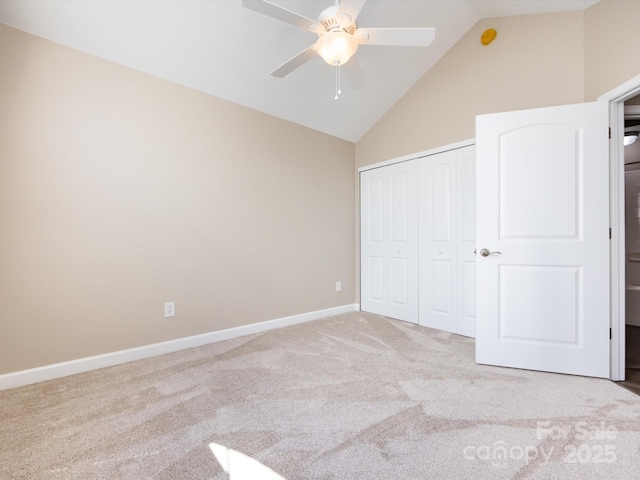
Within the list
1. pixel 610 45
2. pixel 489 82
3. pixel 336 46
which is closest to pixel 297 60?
pixel 336 46

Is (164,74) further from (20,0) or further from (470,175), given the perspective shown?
(470,175)

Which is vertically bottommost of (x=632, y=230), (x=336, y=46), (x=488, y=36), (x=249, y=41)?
(x=632, y=230)

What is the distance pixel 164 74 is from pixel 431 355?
332 centimetres

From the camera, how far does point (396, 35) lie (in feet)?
6.22

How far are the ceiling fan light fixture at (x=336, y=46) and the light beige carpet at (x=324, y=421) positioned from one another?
7.00ft

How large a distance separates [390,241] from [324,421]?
2.62 m

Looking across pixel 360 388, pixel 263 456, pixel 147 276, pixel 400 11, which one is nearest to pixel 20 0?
pixel 147 276

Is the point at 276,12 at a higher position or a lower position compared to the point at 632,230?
higher

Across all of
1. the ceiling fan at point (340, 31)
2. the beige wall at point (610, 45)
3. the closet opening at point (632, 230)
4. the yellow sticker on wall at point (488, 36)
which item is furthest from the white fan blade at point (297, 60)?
the closet opening at point (632, 230)

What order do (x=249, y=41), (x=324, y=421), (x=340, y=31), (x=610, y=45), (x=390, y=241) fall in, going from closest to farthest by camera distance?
(x=324, y=421) < (x=340, y=31) < (x=610, y=45) < (x=249, y=41) < (x=390, y=241)

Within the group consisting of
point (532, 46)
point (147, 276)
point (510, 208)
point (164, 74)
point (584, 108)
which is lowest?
point (147, 276)

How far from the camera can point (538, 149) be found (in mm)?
2275

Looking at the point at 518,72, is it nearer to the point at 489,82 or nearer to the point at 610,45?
the point at 489,82

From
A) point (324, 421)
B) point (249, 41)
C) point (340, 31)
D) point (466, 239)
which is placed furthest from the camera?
point (466, 239)
